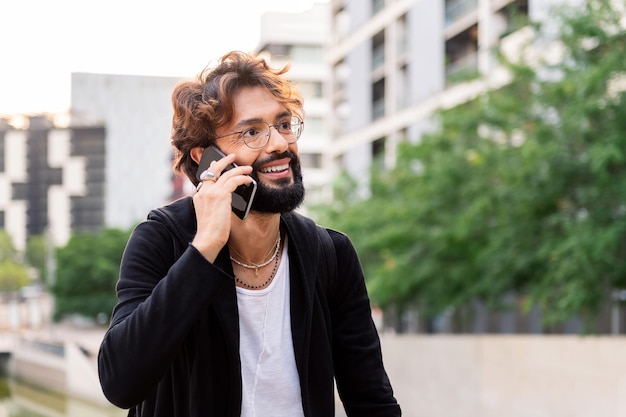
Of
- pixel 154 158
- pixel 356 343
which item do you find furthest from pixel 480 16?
pixel 154 158

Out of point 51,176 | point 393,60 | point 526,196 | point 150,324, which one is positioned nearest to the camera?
point 150,324

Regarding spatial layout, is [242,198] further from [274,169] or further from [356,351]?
[356,351]

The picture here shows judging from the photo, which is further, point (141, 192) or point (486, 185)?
point (141, 192)

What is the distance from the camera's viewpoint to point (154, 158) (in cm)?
14662

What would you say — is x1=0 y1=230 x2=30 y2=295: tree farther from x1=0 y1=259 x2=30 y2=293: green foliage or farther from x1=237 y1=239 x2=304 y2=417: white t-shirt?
x1=237 y1=239 x2=304 y2=417: white t-shirt

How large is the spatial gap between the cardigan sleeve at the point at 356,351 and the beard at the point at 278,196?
10.0 inches

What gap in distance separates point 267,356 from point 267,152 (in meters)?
0.46

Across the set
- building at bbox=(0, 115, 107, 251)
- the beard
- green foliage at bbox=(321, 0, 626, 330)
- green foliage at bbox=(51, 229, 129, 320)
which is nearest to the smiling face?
the beard

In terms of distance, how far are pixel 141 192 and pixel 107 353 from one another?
15007cm

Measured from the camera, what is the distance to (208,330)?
2438 mm

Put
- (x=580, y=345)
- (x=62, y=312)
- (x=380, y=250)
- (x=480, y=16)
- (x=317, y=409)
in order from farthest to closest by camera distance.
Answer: (x=62, y=312), (x=480, y=16), (x=380, y=250), (x=580, y=345), (x=317, y=409)

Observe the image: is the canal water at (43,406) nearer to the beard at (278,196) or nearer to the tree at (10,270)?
the beard at (278,196)

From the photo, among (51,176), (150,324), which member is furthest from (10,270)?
(150,324)

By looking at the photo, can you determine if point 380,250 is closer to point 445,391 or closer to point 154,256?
point 445,391
